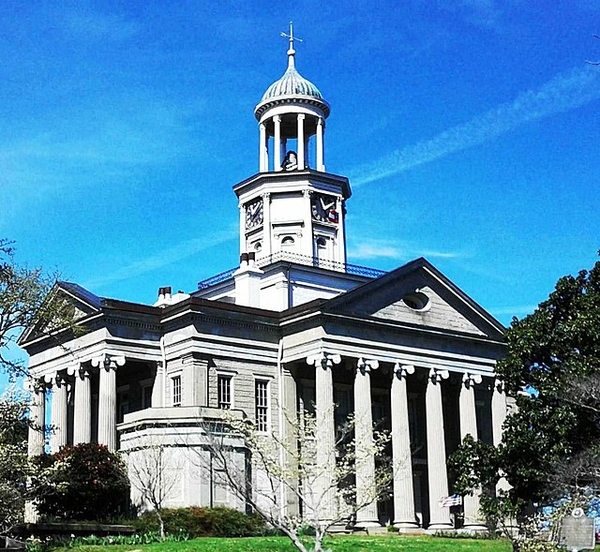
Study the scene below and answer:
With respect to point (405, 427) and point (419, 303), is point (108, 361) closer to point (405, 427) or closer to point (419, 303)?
point (405, 427)

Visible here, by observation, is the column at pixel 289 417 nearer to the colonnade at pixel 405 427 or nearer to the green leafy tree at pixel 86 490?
the colonnade at pixel 405 427

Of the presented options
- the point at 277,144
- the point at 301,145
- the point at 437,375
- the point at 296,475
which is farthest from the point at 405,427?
the point at 277,144

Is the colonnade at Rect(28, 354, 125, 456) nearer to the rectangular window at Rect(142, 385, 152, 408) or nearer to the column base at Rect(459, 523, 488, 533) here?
the rectangular window at Rect(142, 385, 152, 408)

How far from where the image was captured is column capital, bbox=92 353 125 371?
51469 mm

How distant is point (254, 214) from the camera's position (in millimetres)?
66438

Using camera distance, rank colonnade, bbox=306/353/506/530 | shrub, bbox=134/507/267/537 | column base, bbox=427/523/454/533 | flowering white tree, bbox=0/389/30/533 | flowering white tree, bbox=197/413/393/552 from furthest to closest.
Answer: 1. column base, bbox=427/523/454/533
2. colonnade, bbox=306/353/506/530
3. shrub, bbox=134/507/267/537
4. flowering white tree, bbox=0/389/30/533
5. flowering white tree, bbox=197/413/393/552

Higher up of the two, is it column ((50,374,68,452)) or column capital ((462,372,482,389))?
column capital ((462,372,482,389))

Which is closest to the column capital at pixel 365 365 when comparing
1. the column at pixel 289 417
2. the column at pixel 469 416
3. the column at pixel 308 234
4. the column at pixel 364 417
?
the column at pixel 364 417

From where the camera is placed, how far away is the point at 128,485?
1834 inches

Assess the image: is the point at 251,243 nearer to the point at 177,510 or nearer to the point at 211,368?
the point at 211,368

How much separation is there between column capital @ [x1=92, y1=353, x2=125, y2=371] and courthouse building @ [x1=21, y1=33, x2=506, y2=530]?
0.05m

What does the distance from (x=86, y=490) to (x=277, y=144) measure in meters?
27.5

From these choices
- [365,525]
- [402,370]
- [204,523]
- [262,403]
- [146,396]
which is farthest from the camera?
[402,370]

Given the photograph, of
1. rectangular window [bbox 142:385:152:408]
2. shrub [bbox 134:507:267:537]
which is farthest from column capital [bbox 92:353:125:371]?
shrub [bbox 134:507:267:537]
